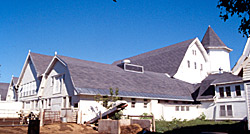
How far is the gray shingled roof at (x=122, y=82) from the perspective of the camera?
25127 mm

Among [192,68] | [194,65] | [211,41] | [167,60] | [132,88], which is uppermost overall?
[211,41]

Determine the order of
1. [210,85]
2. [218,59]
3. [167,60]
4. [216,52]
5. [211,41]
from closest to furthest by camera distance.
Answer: [210,85] → [167,60] → [218,59] → [216,52] → [211,41]

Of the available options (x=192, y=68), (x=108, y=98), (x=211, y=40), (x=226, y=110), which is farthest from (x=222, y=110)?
(x=211, y=40)

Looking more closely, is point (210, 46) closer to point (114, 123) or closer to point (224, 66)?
point (224, 66)

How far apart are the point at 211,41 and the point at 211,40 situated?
0.97ft

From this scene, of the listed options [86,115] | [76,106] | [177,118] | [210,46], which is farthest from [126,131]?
[210,46]

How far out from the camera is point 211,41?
49.0 m

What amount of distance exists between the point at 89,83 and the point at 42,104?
32.7 feet

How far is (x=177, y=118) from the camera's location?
30.2 metres

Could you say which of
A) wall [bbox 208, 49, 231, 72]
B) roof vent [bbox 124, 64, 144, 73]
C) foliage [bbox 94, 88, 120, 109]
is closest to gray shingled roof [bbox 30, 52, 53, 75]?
roof vent [bbox 124, 64, 144, 73]

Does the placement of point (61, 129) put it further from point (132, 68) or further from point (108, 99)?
point (132, 68)

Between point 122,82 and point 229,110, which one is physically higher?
point 122,82

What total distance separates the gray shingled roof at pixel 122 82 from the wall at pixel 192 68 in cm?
294

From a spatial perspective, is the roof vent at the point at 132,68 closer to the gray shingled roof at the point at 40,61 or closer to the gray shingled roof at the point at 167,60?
the gray shingled roof at the point at 167,60
